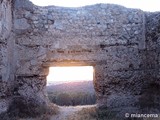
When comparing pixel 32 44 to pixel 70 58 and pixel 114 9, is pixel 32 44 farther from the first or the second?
pixel 114 9

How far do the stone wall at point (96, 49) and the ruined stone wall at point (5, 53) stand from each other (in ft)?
1.43

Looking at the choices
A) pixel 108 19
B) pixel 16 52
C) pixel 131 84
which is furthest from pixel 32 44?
pixel 131 84

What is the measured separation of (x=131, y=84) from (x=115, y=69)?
2.09ft

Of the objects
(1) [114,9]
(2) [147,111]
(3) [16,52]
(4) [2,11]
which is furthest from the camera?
(1) [114,9]

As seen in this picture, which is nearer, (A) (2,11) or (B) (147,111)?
(A) (2,11)

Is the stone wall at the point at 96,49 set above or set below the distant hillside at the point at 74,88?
above

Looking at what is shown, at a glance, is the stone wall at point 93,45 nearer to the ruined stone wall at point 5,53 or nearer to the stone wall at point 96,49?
the stone wall at point 96,49

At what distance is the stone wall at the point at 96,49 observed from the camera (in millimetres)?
8000

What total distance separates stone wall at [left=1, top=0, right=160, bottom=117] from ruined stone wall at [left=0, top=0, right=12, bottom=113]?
0.44m

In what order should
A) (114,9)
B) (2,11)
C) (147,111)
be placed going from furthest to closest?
(114,9), (147,111), (2,11)

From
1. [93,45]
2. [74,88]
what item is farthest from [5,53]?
[74,88]

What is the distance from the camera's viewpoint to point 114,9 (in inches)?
334

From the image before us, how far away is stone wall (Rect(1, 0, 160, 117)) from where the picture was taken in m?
8.00


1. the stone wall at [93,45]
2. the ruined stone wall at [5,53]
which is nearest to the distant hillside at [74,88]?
the stone wall at [93,45]
